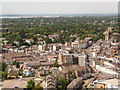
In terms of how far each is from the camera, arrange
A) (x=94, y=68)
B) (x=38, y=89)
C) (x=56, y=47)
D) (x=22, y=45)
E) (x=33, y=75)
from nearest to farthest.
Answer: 1. (x=38, y=89)
2. (x=33, y=75)
3. (x=94, y=68)
4. (x=56, y=47)
5. (x=22, y=45)

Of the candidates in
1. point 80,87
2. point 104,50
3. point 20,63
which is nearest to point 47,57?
point 20,63

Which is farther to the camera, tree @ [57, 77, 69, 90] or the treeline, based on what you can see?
the treeline

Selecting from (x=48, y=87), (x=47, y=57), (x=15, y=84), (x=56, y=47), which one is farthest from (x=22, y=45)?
(x=48, y=87)

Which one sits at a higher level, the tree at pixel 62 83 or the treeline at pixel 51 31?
the treeline at pixel 51 31

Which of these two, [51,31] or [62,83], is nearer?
[62,83]

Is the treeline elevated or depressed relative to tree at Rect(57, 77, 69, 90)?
elevated

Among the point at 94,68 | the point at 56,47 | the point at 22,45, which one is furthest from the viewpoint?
the point at 22,45

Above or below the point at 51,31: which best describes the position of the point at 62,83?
below

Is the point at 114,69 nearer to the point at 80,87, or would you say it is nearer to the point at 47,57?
the point at 80,87

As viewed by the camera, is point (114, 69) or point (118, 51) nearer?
point (114, 69)

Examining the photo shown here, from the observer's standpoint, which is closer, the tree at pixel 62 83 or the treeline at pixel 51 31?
the tree at pixel 62 83

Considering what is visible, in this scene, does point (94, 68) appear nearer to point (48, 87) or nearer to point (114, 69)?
point (114, 69)
